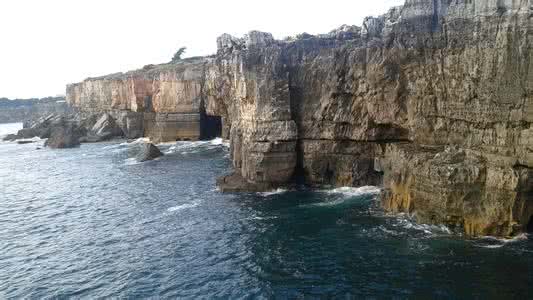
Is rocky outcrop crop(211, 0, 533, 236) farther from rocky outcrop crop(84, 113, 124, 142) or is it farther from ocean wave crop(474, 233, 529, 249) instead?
rocky outcrop crop(84, 113, 124, 142)

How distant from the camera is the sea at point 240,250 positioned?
75.3 ft

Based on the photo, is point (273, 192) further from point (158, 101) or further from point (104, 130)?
point (104, 130)

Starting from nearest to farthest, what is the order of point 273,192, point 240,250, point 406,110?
point 240,250
point 406,110
point 273,192

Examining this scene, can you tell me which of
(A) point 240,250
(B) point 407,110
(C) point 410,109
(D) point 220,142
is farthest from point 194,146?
(A) point 240,250

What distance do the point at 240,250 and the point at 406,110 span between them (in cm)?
1779

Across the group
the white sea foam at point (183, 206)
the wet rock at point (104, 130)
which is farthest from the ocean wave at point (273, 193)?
the wet rock at point (104, 130)

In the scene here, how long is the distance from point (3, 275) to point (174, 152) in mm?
41233

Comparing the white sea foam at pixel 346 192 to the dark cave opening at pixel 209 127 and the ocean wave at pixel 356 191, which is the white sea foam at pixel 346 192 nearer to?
the ocean wave at pixel 356 191

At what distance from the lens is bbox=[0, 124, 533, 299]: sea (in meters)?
22.9

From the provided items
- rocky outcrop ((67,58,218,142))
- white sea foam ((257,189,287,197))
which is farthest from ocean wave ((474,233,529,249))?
rocky outcrop ((67,58,218,142))

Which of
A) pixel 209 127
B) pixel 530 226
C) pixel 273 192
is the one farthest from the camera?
pixel 209 127

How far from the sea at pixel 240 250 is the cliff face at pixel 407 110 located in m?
2.04

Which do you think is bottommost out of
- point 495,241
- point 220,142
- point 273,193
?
point 495,241

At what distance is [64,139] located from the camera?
302 feet
